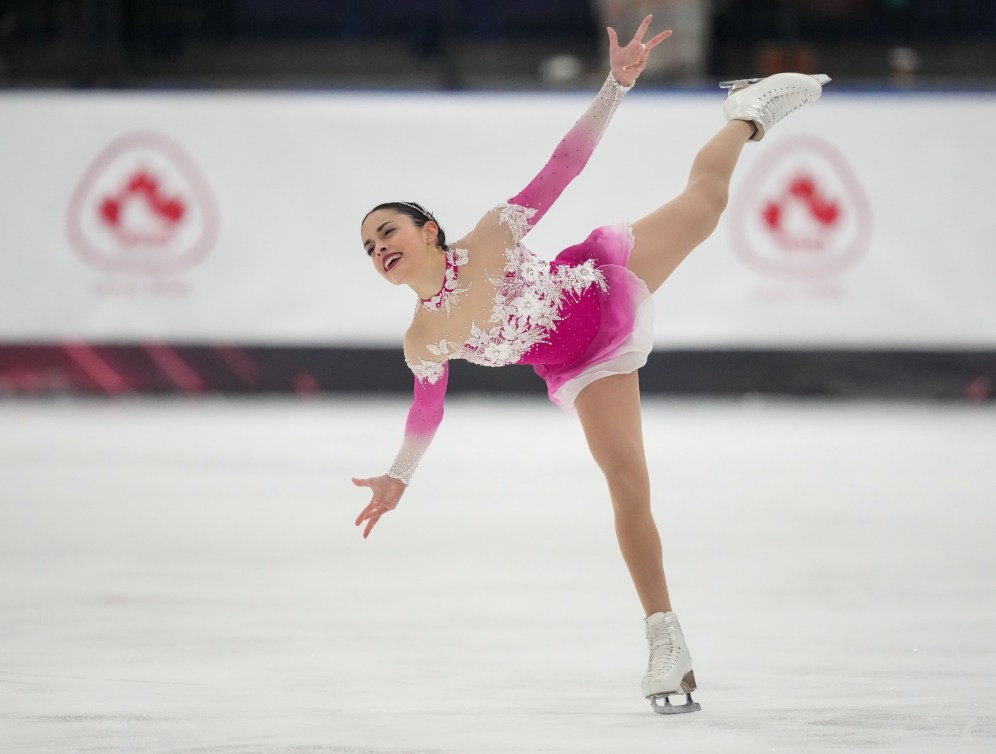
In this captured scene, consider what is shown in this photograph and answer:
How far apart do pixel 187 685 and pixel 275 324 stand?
16.5 ft

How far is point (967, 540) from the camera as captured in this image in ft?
13.4

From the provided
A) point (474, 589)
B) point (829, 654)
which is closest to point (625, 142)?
point (474, 589)

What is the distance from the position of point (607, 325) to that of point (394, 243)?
18.0 inches

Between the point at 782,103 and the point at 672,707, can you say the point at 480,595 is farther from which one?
the point at 782,103

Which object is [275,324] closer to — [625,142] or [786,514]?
[625,142]

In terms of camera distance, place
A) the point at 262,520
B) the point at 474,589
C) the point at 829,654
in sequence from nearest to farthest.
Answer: the point at 829,654
the point at 474,589
the point at 262,520

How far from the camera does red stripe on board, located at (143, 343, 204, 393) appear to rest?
760 cm

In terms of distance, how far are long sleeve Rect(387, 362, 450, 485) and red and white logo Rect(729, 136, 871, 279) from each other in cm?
479

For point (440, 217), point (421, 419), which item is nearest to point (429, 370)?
point (421, 419)

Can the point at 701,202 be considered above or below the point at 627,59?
below

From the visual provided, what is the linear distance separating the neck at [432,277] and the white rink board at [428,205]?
4637 mm

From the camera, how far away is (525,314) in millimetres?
2674

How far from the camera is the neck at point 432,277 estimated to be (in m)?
2.65

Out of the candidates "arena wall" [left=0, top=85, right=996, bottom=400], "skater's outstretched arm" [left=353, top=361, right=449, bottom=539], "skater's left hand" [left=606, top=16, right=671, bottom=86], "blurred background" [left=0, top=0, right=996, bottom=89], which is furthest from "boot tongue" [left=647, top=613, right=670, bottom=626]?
"blurred background" [left=0, top=0, right=996, bottom=89]
